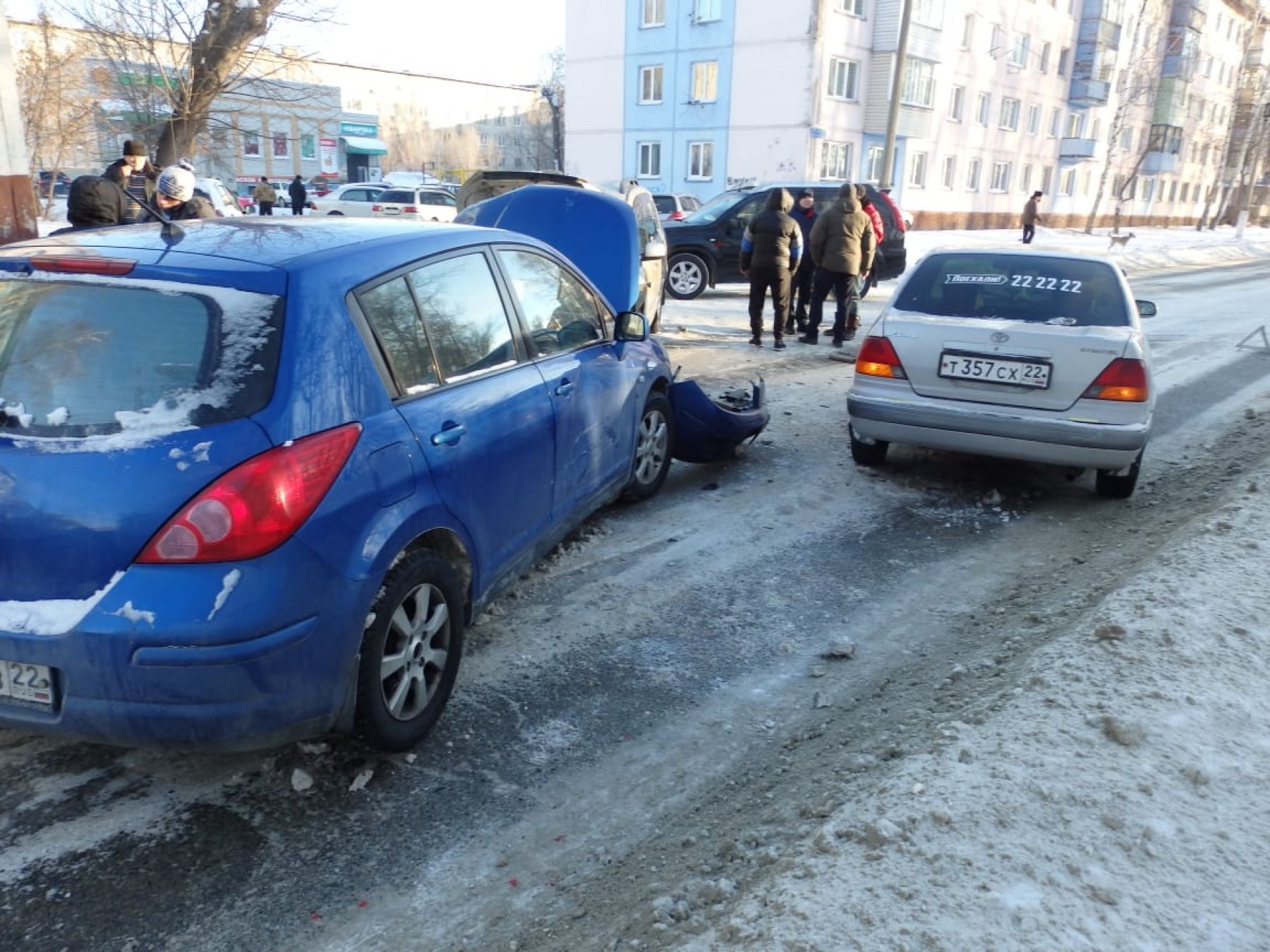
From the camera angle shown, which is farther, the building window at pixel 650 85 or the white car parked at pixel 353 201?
the building window at pixel 650 85

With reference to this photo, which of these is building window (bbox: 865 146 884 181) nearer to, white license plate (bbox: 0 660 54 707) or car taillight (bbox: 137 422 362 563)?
car taillight (bbox: 137 422 362 563)

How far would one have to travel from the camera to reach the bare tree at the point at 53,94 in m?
21.1

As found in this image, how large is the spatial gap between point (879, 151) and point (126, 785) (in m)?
39.8

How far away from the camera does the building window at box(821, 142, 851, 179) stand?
117ft

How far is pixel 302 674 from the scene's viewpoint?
2541mm

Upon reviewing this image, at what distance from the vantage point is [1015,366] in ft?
17.8

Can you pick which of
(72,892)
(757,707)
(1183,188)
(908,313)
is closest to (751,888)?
(757,707)

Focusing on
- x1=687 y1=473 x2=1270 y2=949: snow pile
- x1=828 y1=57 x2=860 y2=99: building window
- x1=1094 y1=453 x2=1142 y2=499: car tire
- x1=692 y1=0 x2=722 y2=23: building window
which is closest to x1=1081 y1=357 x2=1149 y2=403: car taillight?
x1=1094 y1=453 x2=1142 y2=499: car tire

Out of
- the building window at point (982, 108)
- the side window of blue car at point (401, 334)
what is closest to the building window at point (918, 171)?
the building window at point (982, 108)

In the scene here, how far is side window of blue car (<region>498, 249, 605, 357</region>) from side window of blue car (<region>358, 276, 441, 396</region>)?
80 centimetres

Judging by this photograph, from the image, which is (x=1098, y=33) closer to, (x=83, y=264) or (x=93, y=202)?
(x=93, y=202)

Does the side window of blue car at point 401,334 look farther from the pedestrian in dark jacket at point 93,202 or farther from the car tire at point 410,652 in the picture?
the pedestrian in dark jacket at point 93,202

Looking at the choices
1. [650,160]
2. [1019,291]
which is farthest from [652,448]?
[650,160]

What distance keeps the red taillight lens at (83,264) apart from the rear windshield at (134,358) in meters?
0.05
